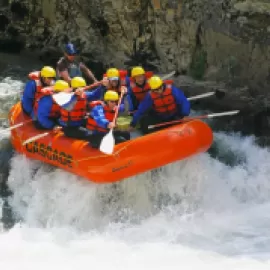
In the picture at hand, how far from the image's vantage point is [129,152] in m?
5.66

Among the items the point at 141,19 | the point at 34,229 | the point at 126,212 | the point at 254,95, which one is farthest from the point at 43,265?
the point at 141,19

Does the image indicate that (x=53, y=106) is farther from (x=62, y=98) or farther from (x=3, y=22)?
(x=3, y=22)

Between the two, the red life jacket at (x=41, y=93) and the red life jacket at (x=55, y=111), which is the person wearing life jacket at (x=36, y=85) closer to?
the red life jacket at (x=41, y=93)

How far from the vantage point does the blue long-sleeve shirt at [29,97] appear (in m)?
6.54

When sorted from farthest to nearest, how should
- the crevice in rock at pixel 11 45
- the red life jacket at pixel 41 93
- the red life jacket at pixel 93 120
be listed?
the crevice in rock at pixel 11 45 < the red life jacket at pixel 41 93 < the red life jacket at pixel 93 120

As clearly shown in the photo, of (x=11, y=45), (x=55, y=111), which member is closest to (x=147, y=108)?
(x=55, y=111)

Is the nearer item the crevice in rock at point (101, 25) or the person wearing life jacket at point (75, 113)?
the person wearing life jacket at point (75, 113)

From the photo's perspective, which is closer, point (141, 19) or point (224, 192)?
point (224, 192)

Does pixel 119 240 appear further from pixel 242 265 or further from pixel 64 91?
pixel 64 91

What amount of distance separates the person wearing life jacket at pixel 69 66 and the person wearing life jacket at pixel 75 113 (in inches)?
43.4

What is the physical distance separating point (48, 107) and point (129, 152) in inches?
47.9

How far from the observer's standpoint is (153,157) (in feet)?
18.6

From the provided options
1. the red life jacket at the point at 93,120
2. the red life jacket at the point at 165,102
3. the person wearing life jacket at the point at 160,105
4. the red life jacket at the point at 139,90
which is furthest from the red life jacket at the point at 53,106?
Result: the red life jacket at the point at 165,102

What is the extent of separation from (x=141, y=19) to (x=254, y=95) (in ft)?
7.17
